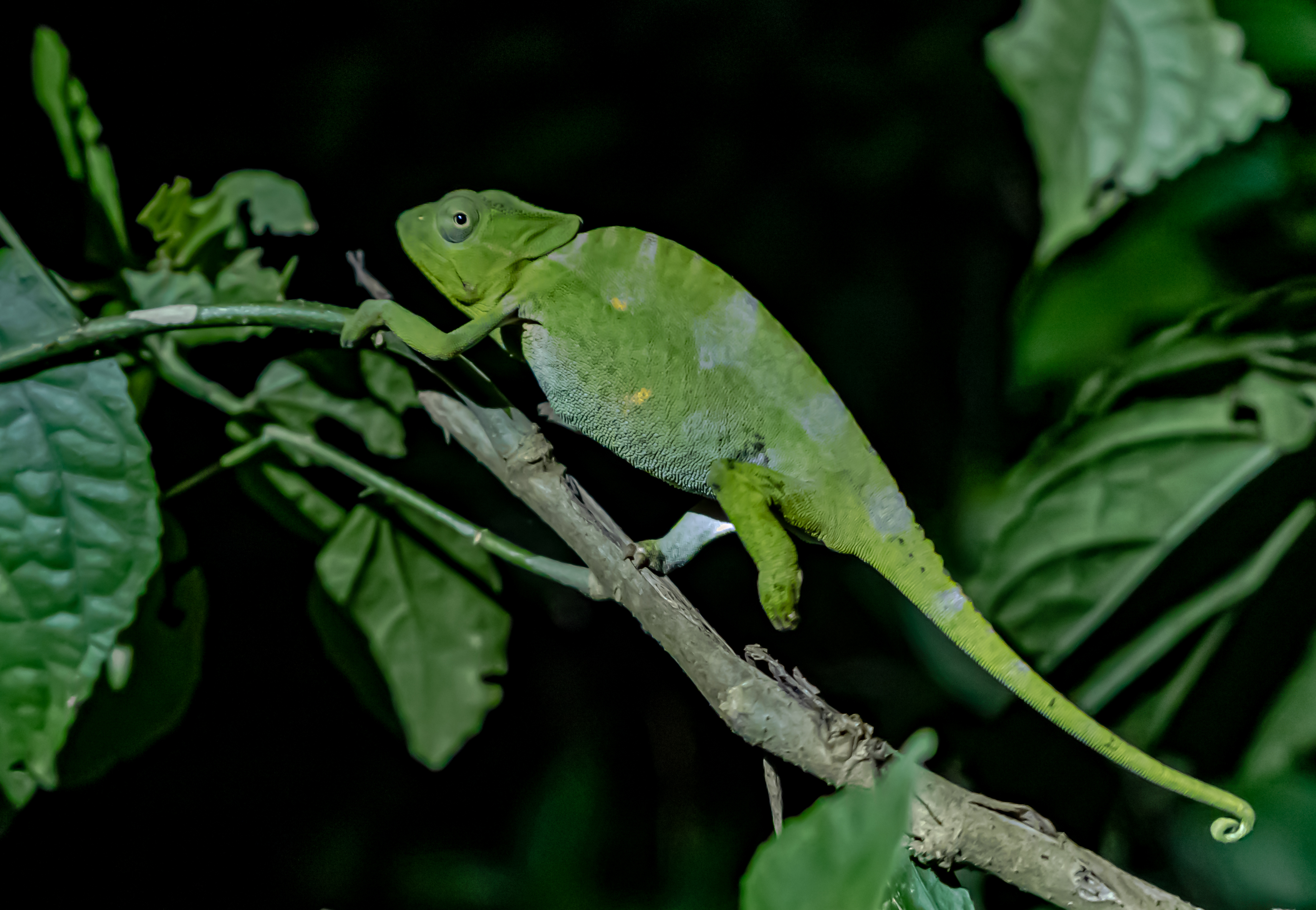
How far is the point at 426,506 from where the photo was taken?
2.67 ft

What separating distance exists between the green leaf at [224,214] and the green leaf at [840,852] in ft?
2.49

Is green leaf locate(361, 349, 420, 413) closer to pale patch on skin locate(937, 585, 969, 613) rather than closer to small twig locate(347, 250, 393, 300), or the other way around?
small twig locate(347, 250, 393, 300)

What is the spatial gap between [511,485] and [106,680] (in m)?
0.47

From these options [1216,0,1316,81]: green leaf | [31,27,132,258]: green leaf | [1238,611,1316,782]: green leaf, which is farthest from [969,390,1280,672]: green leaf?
[31,27,132,258]: green leaf

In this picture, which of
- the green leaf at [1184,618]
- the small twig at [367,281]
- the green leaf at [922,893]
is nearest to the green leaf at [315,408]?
the small twig at [367,281]

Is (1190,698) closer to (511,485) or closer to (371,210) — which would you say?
(511,485)

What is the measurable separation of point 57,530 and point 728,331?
0.53 meters

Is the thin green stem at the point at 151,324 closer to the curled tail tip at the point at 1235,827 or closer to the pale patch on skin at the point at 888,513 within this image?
the pale patch on skin at the point at 888,513

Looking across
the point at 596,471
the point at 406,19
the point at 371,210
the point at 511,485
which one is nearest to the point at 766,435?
the point at 511,485

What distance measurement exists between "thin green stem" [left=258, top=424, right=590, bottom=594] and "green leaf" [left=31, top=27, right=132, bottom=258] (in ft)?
0.75

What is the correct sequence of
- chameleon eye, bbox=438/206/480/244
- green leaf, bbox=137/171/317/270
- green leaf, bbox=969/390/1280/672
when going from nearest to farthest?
1. chameleon eye, bbox=438/206/480/244
2. green leaf, bbox=137/171/317/270
3. green leaf, bbox=969/390/1280/672

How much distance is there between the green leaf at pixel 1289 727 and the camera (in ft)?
4.02

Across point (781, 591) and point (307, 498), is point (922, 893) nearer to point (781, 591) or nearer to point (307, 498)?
point (781, 591)

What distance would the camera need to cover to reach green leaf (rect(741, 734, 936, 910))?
16.2 inches
